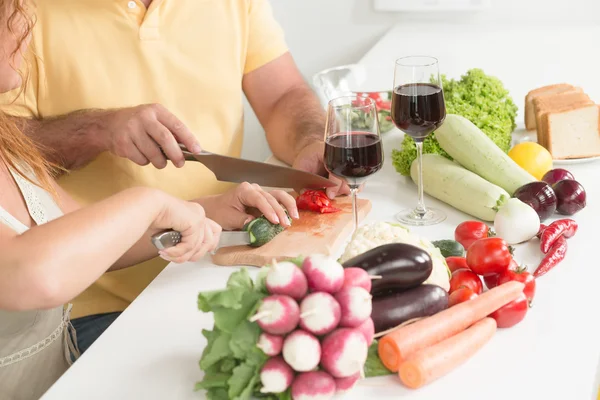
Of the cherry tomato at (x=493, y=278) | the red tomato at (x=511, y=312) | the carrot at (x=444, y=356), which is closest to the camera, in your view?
the carrot at (x=444, y=356)

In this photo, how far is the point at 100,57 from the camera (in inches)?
73.5

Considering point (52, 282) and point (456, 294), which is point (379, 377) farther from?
point (52, 282)

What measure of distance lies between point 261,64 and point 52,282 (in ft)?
4.10

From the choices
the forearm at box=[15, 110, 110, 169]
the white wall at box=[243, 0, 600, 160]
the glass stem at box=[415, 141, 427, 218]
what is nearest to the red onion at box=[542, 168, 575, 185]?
the glass stem at box=[415, 141, 427, 218]

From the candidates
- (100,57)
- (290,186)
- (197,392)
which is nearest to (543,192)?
(290,186)

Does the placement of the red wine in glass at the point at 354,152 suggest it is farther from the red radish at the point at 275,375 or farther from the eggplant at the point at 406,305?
the red radish at the point at 275,375

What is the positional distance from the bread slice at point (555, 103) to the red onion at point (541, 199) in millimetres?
319

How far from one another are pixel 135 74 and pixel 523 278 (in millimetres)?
1124

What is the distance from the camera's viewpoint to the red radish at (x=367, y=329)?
0.97 metres

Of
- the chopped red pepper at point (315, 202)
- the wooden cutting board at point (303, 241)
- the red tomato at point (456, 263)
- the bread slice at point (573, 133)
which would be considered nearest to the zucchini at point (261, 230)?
the wooden cutting board at point (303, 241)

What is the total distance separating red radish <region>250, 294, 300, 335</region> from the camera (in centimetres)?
92

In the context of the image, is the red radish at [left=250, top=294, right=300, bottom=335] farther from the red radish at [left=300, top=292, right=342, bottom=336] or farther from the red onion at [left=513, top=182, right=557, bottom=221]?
the red onion at [left=513, top=182, right=557, bottom=221]

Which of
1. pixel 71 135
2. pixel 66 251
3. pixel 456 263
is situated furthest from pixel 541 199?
pixel 71 135

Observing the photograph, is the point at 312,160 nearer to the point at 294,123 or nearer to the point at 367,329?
the point at 294,123
